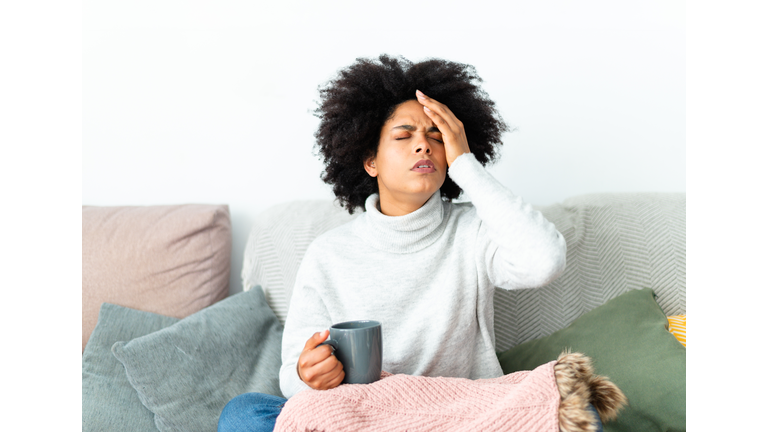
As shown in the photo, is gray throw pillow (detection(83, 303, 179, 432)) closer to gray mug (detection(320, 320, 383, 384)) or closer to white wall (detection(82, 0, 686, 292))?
white wall (detection(82, 0, 686, 292))

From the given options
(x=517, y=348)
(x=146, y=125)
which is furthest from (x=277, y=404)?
(x=146, y=125)

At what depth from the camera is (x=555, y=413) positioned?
2.37ft

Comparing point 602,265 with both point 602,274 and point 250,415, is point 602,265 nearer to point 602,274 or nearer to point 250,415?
point 602,274

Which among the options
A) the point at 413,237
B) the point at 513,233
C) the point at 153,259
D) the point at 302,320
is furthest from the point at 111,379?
the point at 513,233

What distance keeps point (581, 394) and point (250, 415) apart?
0.58 meters

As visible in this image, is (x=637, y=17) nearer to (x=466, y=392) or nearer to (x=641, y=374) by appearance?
(x=641, y=374)

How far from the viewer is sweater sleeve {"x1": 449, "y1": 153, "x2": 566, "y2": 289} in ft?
3.06

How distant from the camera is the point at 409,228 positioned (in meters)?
1.16

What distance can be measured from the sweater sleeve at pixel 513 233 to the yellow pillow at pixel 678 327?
0.48 m

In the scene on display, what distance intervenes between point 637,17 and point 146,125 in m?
1.78

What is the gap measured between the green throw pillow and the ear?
1.97 ft

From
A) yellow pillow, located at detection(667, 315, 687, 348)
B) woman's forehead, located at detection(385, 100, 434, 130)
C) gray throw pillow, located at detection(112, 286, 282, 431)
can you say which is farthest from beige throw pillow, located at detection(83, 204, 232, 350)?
yellow pillow, located at detection(667, 315, 687, 348)

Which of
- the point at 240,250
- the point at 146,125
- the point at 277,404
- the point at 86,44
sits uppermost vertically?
the point at 86,44

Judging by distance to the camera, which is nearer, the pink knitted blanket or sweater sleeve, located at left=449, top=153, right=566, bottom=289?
the pink knitted blanket
